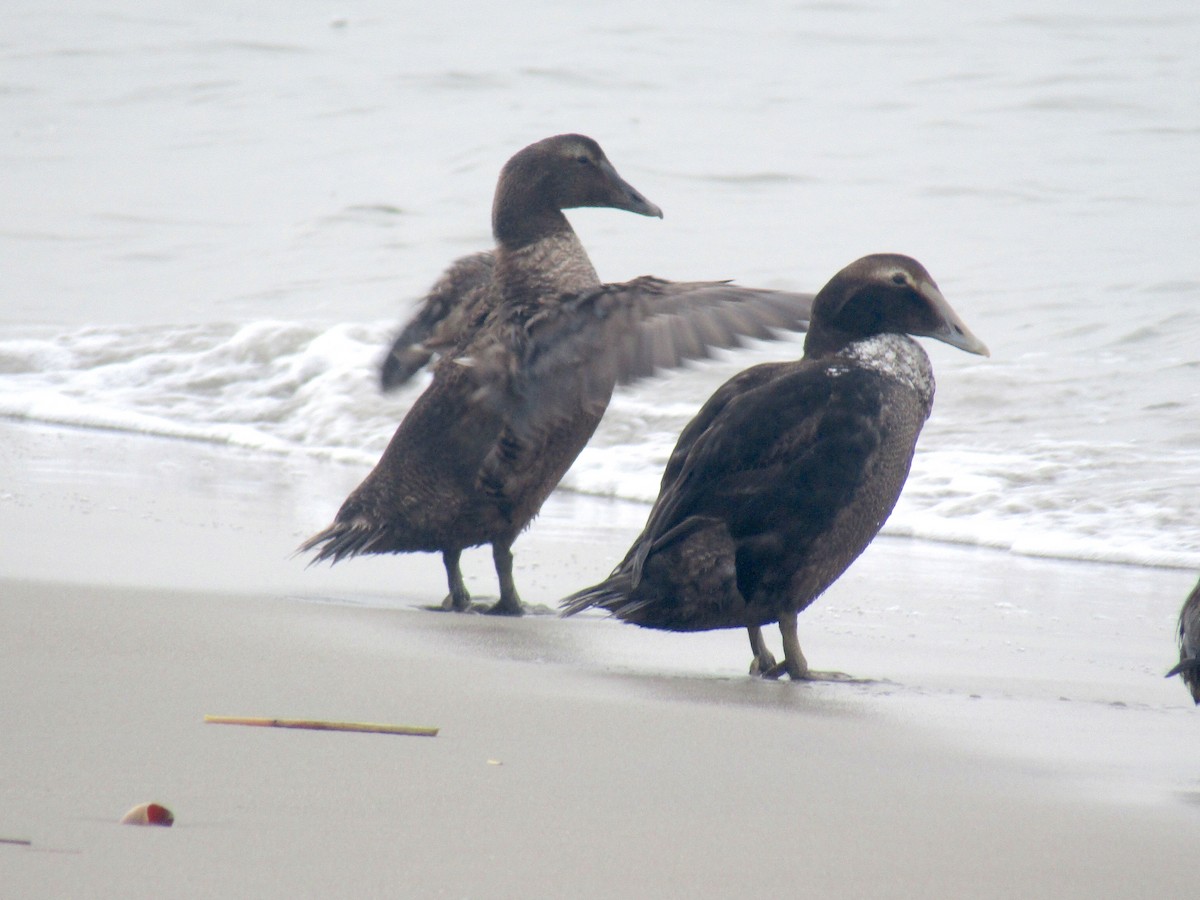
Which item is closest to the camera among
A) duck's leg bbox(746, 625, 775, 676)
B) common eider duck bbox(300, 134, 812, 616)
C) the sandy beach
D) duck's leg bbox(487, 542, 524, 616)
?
the sandy beach

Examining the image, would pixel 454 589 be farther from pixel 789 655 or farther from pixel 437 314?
pixel 789 655

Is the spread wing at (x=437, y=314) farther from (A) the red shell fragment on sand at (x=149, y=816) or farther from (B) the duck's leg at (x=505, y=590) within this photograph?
(A) the red shell fragment on sand at (x=149, y=816)

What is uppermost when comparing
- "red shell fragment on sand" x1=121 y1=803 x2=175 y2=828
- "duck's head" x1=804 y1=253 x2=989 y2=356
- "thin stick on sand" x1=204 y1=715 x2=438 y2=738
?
"duck's head" x1=804 y1=253 x2=989 y2=356

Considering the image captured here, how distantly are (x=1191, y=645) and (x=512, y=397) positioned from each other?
5.96 ft

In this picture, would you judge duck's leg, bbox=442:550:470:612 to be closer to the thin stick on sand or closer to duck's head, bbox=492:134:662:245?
duck's head, bbox=492:134:662:245

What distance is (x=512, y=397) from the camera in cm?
431

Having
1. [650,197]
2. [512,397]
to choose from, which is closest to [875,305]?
[512,397]

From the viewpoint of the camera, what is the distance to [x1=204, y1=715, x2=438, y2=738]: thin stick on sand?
2.67m

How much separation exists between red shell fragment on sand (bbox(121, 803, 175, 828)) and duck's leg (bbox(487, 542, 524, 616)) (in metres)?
2.18

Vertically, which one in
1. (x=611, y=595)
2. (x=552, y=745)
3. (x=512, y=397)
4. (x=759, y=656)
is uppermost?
(x=512, y=397)

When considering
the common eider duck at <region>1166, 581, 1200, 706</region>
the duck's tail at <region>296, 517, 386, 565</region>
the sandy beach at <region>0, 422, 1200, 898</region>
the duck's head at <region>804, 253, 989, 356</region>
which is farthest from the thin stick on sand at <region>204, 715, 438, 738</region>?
the duck's tail at <region>296, 517, 386, 565</region>

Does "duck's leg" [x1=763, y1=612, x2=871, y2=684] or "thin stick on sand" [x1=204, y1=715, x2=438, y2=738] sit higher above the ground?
"thin stick on sand" [x1=204, y1=715, x2=438, y2=738]

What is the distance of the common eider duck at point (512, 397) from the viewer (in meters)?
Answer: 4.05

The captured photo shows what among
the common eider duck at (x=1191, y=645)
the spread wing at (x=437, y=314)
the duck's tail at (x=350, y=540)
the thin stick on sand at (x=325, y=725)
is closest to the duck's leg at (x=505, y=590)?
the duck's tail at (x=350, y=540)
